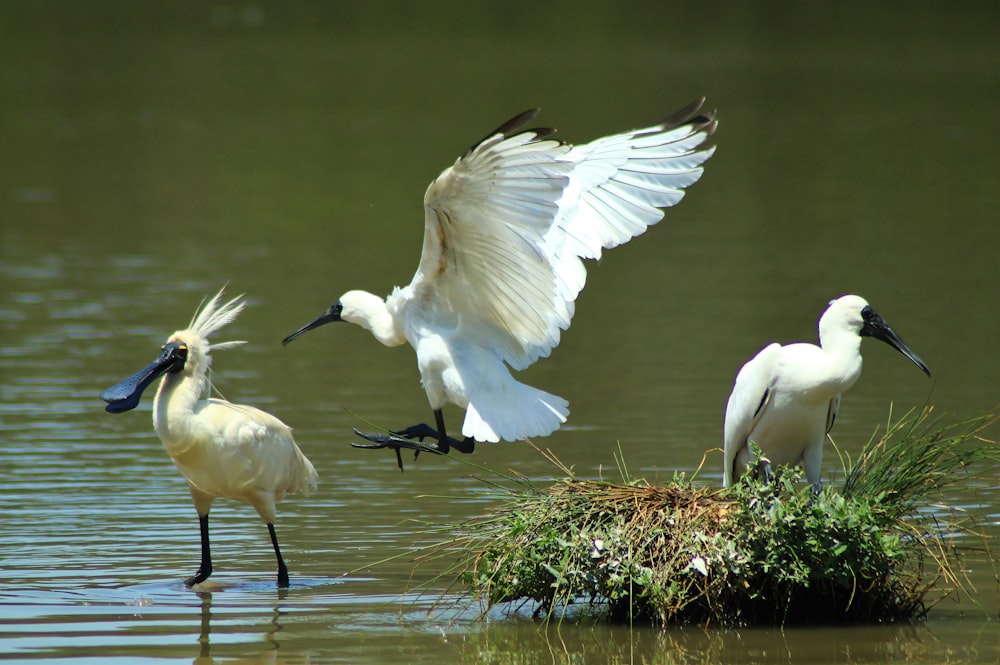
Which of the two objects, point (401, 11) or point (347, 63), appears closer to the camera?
point (347, 63)

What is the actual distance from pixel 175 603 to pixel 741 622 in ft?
9.68

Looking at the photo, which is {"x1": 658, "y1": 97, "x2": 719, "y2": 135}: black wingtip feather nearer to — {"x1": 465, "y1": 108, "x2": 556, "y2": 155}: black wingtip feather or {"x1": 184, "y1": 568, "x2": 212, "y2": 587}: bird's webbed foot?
{"x1": 465, "y1": 108, "x2": 556, "y2": 155}: black wingtip feather

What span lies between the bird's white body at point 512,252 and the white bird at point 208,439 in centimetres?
100

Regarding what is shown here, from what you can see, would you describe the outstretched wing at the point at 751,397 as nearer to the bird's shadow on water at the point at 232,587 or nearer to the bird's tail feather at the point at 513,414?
the bird's tail feather at the point at 513,414

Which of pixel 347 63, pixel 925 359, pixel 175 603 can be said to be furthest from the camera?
pixel 347 63

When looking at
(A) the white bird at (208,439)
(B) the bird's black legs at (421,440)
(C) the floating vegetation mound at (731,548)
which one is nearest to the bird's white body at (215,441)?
(A) the white bird at (208,439)

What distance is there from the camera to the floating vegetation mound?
812cm

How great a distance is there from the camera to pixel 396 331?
10.6 m

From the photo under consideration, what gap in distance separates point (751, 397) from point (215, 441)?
9.91 feet

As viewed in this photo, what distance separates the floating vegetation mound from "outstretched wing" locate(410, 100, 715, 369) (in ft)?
4.65

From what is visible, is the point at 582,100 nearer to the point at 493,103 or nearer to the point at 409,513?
the point at 493,103

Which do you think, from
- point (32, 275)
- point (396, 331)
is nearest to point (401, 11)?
point (32, 275)

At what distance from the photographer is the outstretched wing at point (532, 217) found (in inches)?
351

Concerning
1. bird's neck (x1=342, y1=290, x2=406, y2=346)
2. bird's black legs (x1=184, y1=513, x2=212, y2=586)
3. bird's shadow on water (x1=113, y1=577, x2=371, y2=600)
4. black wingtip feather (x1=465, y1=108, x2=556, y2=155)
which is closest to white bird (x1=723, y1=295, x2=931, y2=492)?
black wingtip feather (x1=465, y1=108, x2=556, y2=155)
